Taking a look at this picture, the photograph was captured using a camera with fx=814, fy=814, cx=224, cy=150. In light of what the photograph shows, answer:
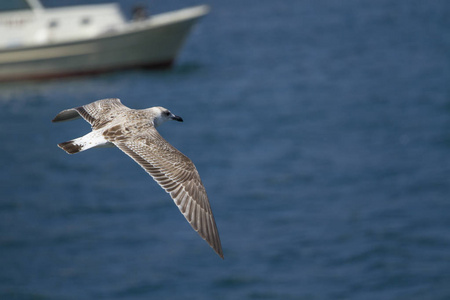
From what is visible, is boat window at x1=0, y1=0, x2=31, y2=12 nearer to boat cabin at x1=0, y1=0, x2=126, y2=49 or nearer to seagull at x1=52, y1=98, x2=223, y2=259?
boat cabin at x1=0, y1=0, x2=126, y2=49

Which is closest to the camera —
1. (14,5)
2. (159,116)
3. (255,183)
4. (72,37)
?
(159,116)

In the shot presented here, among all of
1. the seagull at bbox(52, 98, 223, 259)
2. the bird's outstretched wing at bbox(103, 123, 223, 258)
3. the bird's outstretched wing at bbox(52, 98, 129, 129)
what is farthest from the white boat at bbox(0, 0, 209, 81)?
the bird's outstretched wing at bbox(103, 123, 223, 258)

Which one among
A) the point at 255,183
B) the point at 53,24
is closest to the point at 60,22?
the point at 53,24

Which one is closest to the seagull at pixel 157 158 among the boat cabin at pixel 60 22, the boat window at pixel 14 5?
the boat cabin at pixel 60 22

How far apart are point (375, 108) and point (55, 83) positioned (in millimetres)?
18569

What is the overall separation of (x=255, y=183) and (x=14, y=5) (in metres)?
16.5

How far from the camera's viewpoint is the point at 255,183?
3750 cm

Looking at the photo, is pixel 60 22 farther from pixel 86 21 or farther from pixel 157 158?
pixel 157 158

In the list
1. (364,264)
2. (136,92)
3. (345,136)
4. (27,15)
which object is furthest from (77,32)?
(364,264)

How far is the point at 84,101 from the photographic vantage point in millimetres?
45281

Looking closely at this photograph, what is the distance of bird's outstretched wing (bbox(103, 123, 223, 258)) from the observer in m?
8.88

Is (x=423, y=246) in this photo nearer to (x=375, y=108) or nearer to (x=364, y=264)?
(x=364, y=264)

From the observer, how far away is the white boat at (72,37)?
43.0 metres

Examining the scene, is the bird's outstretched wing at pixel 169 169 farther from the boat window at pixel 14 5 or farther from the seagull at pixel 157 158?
the boat window at pixel 14 5
